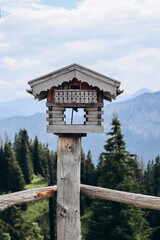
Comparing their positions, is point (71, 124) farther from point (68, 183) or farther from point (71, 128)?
point (68, 183)

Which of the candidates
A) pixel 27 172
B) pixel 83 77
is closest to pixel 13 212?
pixel 83 77

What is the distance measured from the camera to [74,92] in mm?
5344

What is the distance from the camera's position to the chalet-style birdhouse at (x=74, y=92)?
5281mm

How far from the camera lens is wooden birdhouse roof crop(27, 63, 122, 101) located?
5262mm

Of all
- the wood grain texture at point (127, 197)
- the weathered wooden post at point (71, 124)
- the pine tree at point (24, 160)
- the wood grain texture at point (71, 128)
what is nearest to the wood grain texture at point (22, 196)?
the weathered wooden post at point (71, 124)

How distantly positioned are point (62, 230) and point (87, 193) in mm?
888

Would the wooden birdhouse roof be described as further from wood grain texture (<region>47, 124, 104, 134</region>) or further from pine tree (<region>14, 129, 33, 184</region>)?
pine tree (<region>14, 129, 33, 184</region>)

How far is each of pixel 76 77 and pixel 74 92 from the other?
11.7 inches

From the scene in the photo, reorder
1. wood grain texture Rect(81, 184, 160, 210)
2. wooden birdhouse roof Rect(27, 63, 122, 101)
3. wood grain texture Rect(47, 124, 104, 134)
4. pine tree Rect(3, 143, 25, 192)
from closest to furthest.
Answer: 1. wood grain texture Rect(81, 184, 160, 210)
2. wooden birdhouse roof Rect(27, 63, 122, 101)
3. wood grain texture Rect(47, 124, 104, 134)
4. pine tree Rect(3, 143, 25, 192)

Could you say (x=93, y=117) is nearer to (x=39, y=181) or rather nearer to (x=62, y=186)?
(x=62, y=186)

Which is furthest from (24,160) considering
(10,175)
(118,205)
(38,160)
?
(118,205)

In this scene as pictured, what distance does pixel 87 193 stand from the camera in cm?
577

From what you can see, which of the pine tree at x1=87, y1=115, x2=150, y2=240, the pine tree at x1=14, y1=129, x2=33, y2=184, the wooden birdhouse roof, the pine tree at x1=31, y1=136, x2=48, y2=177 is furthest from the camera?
the pine tree at x1=31, y1=136, x2=48, y2=177

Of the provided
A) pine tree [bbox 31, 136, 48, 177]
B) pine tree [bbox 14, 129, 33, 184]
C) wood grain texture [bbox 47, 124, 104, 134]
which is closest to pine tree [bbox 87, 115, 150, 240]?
wood grain texture [bbox 47, 124, 104, 134]
